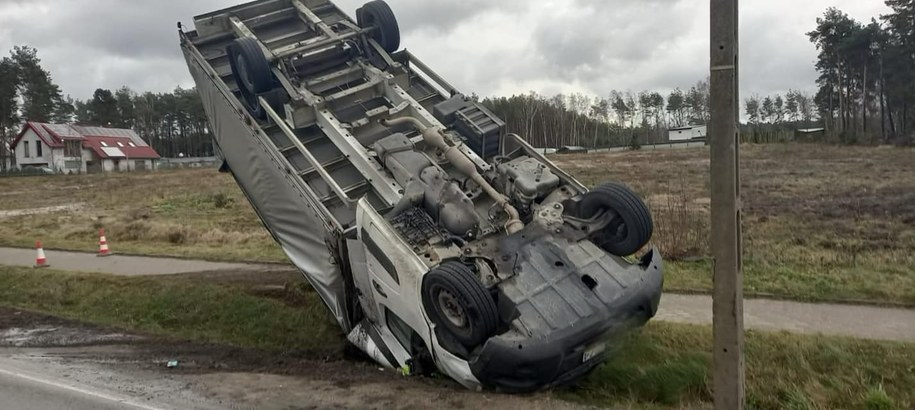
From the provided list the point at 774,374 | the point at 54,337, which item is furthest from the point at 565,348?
the point at 54,337

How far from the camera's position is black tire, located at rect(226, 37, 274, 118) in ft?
23.9

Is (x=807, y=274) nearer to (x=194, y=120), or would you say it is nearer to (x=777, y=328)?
(x=777, y=328)

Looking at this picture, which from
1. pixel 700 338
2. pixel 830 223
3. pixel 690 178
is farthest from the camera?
pixel 690 178

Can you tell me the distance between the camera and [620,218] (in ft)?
19.4

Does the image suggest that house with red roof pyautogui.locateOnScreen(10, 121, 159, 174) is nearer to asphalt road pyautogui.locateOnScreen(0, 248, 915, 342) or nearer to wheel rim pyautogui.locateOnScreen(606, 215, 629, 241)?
asphalt road pyautogui.locateOnScreen(0, 248, 915, 342)

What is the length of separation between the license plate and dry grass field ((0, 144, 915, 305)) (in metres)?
4.04

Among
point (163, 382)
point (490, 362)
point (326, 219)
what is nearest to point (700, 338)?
point (490, 362)

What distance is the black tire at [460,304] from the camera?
4898 mm

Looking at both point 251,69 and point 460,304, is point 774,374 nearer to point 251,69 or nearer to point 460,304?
point 460,304

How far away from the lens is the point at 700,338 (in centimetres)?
675

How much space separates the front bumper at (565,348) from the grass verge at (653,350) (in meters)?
0.29

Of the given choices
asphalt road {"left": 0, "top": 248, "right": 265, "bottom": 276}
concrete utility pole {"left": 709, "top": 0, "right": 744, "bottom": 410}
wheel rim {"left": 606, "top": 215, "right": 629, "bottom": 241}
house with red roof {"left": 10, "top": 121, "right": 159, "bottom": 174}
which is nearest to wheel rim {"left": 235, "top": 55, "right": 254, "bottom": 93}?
wheel rim {"left": 606, "top": 215, "right": 629, "bottom": 241}

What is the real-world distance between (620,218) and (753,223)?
374 inches

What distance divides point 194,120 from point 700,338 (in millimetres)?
89536
